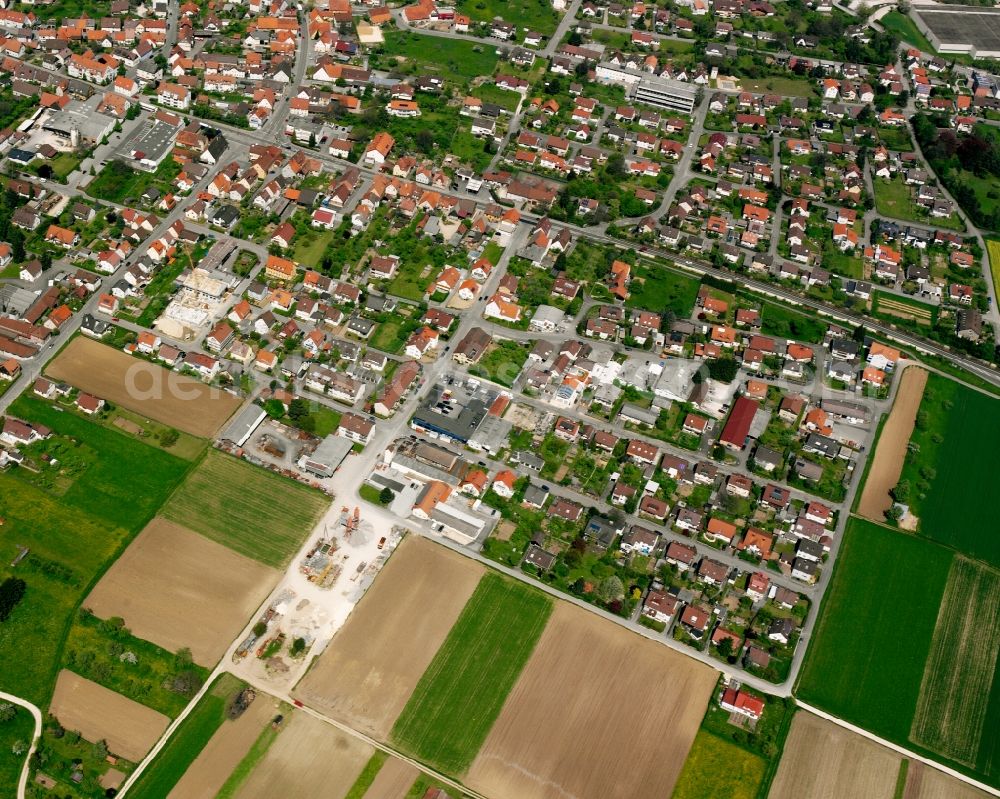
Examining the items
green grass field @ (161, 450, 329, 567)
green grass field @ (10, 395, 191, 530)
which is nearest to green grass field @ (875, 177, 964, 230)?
green grass field @ (161, 450, 329, 567)

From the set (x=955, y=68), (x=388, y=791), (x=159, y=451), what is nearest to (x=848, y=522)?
(x=388, y=791)

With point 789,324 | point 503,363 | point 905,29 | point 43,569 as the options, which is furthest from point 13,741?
point 905,29

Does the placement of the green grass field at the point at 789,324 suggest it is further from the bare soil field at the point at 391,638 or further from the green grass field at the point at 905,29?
the green grass field at the point at 905,29

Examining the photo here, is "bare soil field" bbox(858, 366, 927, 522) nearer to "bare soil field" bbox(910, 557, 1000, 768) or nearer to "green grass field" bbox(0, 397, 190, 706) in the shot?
"bare soil field" bbox(910, 557, 1000, 768)

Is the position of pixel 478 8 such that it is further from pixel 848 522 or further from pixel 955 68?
pixel 848 522

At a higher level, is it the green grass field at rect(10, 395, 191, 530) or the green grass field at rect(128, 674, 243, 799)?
the green grass field at rect(10, 395, 191, 530)

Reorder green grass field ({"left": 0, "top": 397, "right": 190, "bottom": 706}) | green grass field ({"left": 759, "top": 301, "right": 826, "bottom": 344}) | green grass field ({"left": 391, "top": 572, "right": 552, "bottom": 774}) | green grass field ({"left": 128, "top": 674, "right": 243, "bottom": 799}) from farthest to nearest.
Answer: green grass field ({"left": 759, "top": 301, "right": 826, "bottom": 344}), green grass field ({"left": 0, "top": 397, "right": 190, "bottom": 706}), green grass field ({"left": 391, "top": 572, "right": 552, "bottom": 774}), green grass field ({"left": 128, "top": 674, "right": 243, "bottom": 799})

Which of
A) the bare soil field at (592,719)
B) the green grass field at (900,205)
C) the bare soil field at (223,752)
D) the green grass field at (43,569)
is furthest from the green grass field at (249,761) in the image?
the green grass field at (900,205)
